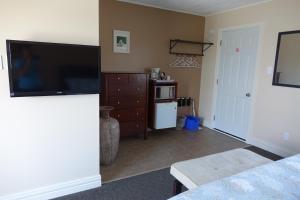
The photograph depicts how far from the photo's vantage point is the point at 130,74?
3498 millimetres

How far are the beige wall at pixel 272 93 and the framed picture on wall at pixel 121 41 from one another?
2024 millimetres

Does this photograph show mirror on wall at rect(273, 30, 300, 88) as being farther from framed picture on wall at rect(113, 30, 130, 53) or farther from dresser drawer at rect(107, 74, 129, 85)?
framed picture on wall at rect(113, 30, 130, 53)

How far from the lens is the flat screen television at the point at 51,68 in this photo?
1.78 m

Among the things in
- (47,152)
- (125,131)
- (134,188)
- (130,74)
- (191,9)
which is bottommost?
(134,188)

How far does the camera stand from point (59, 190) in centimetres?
217

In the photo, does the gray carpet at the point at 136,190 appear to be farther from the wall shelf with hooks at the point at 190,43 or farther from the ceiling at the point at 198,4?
the ceiling at the point at 198,4

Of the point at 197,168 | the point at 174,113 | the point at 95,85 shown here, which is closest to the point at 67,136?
the point at 95,85

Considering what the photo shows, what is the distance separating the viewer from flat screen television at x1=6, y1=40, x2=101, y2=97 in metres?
1.78

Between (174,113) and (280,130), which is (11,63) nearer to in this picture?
(174,113)

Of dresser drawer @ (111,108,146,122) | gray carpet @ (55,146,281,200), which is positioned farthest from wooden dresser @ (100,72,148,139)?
gray carpet @ (55,146,281,200)

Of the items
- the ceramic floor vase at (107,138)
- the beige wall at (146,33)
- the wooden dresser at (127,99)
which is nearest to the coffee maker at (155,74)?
the beige wall at (146,33)

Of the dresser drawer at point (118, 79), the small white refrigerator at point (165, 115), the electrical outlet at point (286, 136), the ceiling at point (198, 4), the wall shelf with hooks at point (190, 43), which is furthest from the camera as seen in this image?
the wall shelf with hooks at point (190, 43)

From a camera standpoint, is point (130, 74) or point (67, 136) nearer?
point (67, 136)

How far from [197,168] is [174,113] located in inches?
91.8
